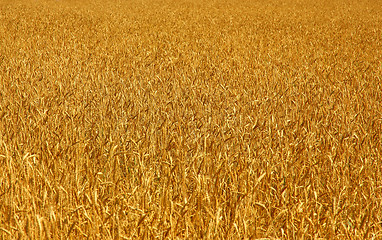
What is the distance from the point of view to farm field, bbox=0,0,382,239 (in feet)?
6.64

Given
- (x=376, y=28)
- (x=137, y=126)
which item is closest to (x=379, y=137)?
(x=137, y=126)

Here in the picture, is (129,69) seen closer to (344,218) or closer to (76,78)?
(76,78)

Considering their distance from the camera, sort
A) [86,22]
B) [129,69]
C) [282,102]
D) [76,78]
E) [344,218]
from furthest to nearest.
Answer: [86,22] → [129,69] → [76,78] → [282,102] → [344,218]

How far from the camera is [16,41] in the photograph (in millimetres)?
8516

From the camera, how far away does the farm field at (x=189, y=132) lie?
6.64 ft

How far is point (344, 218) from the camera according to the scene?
2314mm

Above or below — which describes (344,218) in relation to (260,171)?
below

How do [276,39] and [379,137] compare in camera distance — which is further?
[276,39]

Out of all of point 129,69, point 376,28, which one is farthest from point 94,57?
point 376,28

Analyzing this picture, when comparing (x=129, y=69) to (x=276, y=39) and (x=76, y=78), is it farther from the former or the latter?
(x=276, y=39)

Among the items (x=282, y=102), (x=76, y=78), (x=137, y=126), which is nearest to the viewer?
(x=137, y=126)

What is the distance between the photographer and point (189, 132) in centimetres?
318

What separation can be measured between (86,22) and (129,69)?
706 cm

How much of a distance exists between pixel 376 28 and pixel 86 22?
7.98m
